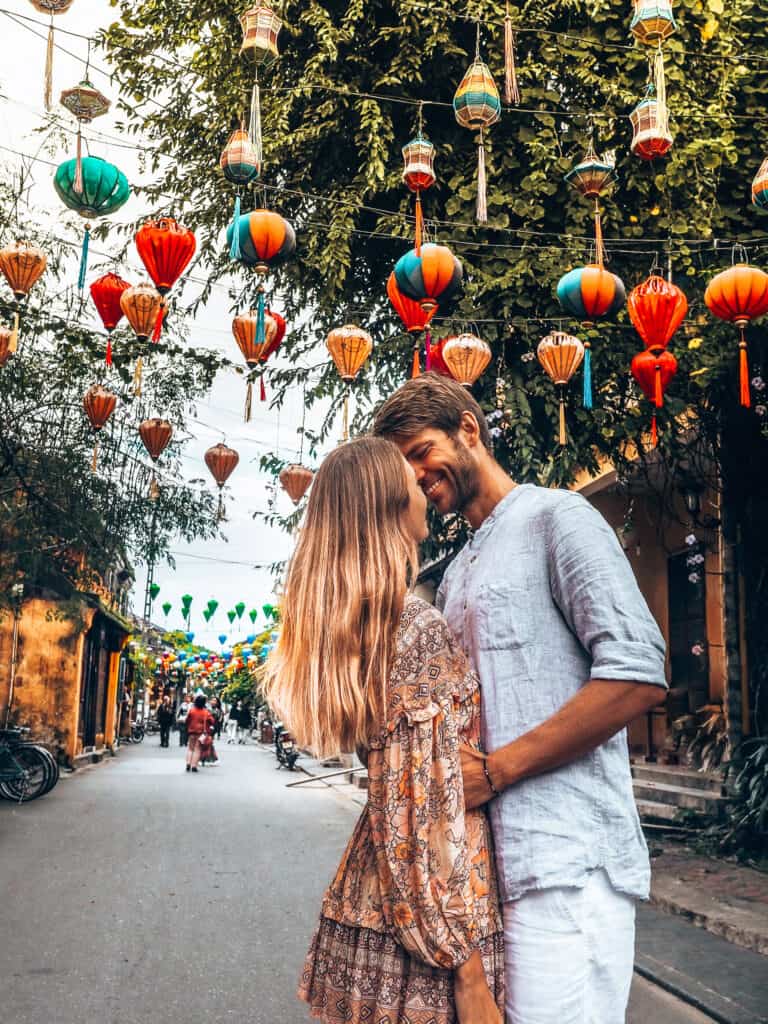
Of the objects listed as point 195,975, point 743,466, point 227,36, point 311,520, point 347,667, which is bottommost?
point 195,975

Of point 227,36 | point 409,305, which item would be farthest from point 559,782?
point 227,36

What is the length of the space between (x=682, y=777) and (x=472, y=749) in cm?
1089

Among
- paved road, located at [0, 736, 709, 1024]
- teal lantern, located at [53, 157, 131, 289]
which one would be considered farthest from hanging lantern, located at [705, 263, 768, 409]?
paved road, located at [0, 736, 709, 1024]

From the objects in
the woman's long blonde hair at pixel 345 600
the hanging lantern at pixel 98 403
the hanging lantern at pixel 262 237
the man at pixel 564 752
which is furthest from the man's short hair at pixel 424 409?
the hanging lantern at pixel 98 403

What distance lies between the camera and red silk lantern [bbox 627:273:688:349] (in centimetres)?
710

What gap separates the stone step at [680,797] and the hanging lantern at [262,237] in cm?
675

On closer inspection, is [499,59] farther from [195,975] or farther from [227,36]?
[195,975]

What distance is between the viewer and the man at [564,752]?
5.39ft

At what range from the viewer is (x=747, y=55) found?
863 centimetres

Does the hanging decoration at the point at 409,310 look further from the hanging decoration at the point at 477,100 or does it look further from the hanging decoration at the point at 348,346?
the hanging decoration at the point at 477,100

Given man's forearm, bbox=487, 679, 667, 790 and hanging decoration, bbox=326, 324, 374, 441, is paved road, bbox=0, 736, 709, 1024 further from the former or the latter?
hanging decoration, bbox=326, 324, 374, 441

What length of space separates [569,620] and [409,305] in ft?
20.8

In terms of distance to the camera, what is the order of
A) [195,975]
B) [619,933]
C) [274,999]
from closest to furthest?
[619,933] → [274,999] → [195,975]

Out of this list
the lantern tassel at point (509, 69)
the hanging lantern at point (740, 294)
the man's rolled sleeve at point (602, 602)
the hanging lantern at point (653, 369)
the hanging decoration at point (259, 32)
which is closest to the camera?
the man's rolled sleeve at point (602, 602)
